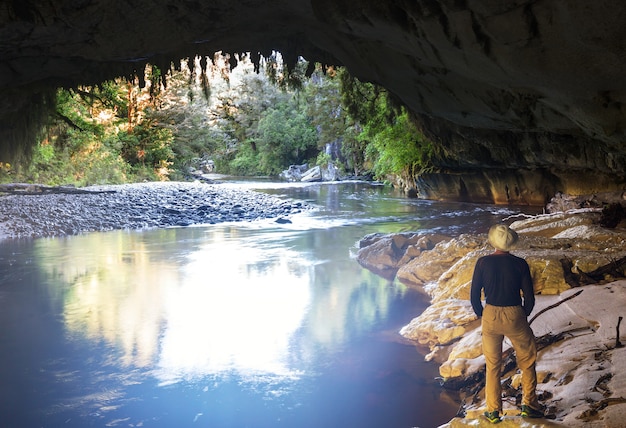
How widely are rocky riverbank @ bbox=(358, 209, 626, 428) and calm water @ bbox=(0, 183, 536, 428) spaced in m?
0.37

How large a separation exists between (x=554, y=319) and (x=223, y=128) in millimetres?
56536

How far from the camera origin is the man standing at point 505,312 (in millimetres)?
3426

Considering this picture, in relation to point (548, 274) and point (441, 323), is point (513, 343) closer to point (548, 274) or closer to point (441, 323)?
point (441, 323)

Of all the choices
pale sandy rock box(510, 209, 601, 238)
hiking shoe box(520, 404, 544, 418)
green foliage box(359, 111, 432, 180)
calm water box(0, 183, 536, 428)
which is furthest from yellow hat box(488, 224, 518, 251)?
green foliage box(359, 111, 432, 180)

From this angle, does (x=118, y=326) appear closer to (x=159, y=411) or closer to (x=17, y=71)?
(x=159, y=411)

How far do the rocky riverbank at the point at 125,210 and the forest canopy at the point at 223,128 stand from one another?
150cm

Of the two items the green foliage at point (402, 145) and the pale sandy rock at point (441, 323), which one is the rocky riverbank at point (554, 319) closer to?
the pale sandy rock at point (441, 323)

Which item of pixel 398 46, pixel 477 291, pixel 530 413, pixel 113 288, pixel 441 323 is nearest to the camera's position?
pixel 530 413

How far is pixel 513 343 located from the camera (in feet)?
11.5

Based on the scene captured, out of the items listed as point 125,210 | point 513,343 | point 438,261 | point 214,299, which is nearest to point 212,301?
point 214,299

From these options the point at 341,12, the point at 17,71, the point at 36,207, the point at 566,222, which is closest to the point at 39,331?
the point at 17,71

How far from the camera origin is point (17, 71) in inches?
326

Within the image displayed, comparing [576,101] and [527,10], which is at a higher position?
[527,10]

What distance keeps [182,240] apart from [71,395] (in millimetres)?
9572
